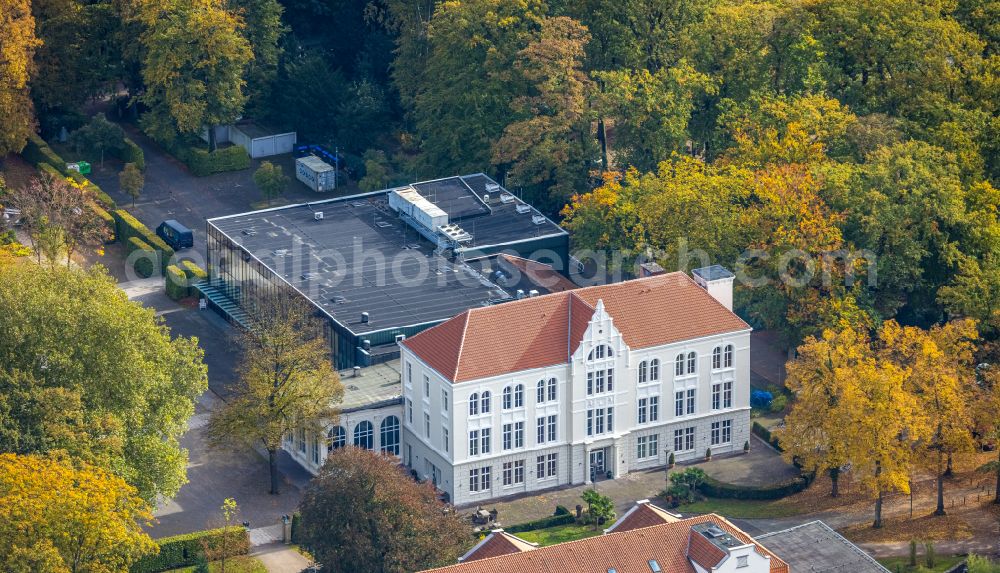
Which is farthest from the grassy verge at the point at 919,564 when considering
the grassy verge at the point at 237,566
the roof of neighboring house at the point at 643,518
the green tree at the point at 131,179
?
the green tree at the point at 131,179

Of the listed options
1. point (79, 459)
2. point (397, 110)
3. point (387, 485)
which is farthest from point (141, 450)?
point (397, 110)

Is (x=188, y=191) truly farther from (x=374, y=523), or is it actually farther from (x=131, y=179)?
(x=374, y=523)

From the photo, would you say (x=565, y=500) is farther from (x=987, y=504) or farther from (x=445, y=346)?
(x=987, y=504)

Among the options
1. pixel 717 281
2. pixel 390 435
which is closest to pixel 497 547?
pixel 390 435

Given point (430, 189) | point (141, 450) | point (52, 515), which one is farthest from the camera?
point (430, 189)

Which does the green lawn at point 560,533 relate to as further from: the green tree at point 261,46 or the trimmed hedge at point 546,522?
the green tree at point 261,46

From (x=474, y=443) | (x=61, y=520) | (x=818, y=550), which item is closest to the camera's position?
(x=61, y=520)
